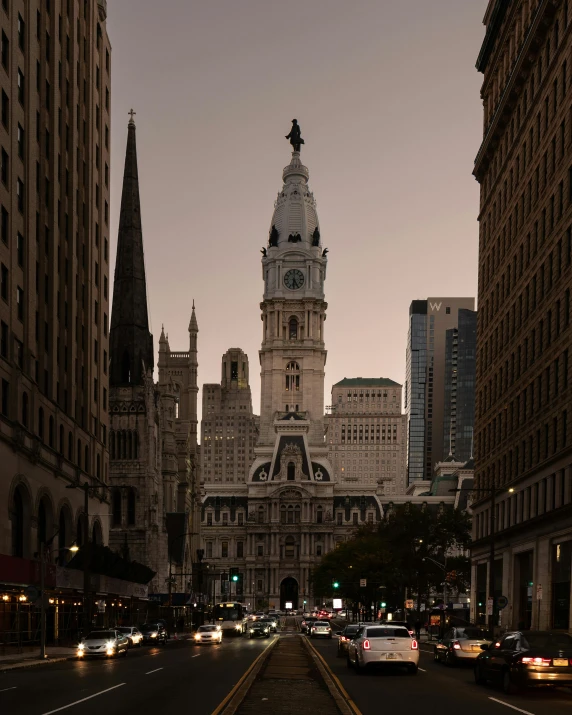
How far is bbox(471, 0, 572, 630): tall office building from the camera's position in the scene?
5569cm

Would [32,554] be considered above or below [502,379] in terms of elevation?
below

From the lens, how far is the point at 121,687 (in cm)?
2858

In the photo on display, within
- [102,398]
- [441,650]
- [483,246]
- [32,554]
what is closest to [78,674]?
[441,650]

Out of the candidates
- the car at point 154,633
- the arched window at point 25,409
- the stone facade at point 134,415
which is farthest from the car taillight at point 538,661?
the stone facade at point 134,415

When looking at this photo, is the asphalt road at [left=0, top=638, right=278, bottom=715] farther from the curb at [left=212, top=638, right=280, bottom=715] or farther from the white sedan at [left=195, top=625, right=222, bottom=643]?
the white sedan at [left=195, top=625, right=222, bottom=643]

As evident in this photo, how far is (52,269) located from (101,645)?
84.7 feet

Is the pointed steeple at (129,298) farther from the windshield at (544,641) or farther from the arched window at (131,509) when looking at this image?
the windshield at (544,641)

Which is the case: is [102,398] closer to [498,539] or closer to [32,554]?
[32,554]

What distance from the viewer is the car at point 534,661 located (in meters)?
27.5

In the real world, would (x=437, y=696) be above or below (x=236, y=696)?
below

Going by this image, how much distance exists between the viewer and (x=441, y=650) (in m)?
42.8

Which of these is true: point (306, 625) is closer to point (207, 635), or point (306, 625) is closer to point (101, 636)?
point (207, 635)

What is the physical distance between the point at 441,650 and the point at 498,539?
2976cm

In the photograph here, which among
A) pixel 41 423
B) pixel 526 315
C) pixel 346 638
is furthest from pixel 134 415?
pixel 346 638
